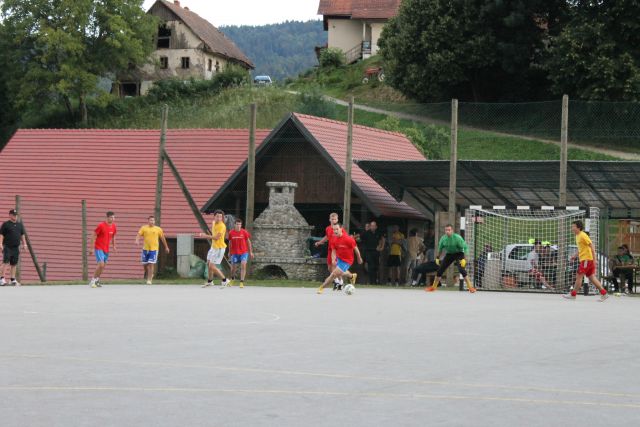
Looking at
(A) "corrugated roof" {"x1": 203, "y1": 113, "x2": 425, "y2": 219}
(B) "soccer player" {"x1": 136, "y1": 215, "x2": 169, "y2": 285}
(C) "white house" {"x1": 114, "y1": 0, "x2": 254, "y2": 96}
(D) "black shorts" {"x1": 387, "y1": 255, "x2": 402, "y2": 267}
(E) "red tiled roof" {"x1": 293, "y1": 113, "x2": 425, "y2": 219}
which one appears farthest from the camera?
(C) "white house" {"x1": 114, "y1": 0, "x2": 254, "y2": 96}

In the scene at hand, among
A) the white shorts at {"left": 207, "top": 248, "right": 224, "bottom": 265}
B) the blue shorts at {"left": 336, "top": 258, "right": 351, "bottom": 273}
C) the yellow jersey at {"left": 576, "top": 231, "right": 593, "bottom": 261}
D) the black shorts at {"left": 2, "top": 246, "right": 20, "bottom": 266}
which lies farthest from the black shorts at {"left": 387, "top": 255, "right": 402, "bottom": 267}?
the black shorts at {"left": 2, "top": 246, "right": 20, "bottom": 266}

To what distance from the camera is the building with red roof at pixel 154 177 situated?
39812 mm

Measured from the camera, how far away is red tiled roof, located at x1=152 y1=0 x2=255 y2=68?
104812 millimetres

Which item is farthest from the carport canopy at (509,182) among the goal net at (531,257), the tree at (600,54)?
the tree at (600,54)

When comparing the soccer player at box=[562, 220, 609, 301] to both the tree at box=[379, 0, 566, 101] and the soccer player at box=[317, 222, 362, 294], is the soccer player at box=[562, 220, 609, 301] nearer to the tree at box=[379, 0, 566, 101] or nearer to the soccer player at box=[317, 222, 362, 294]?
the soccer player at box=[317, 222, 362, 294]

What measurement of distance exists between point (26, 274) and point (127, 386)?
3107cm

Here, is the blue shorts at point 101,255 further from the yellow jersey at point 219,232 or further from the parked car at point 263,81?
the parked car at point 263,81

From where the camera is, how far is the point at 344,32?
102 metres

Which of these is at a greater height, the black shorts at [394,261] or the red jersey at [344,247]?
the red jersey at [344,247]

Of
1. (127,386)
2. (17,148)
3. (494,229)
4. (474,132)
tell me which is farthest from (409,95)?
(127,386)

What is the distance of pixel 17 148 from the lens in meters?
49.8

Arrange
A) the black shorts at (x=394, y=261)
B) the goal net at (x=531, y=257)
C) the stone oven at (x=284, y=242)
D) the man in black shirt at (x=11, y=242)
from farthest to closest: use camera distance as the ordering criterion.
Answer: the stone oven at (x=284, y=242) < the black shorts at (x=394, y=261) < the goal net at (x=531, y=257) < the man in black shirt at (x=11, y=242)

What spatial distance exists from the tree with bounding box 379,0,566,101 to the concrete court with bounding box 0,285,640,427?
48.7 m

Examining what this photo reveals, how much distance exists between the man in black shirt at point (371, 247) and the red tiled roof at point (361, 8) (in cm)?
6605
